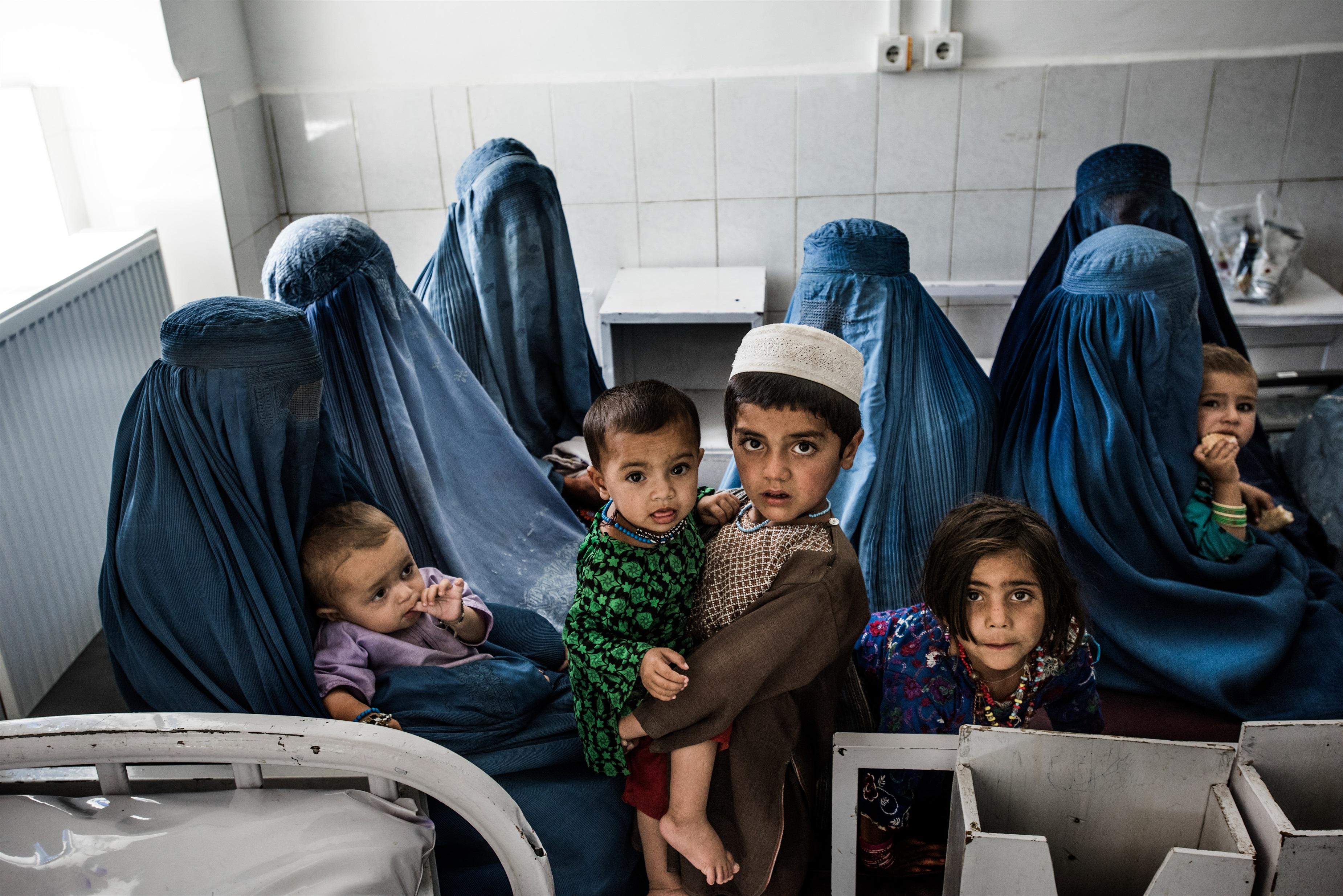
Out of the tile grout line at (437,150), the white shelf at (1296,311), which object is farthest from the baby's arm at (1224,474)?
the tile grout line at (437,150)

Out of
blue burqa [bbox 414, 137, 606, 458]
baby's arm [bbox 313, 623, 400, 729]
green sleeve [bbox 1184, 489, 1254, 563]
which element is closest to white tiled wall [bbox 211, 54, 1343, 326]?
blue burqa [bbox 414, 137, 606, 458]

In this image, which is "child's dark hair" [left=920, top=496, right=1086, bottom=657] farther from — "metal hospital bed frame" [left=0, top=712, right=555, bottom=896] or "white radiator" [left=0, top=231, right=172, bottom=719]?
"white radiator" [left=0, top=231, right=172, bottom=719]

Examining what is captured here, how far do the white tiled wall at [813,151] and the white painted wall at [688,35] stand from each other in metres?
0.07

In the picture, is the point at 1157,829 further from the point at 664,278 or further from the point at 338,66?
the point at 338,66

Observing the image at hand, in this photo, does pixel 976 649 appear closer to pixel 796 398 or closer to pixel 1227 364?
pixel 796 398

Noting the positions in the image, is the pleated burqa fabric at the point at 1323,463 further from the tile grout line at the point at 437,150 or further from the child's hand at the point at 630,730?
the tile grout line at the point at 437,150

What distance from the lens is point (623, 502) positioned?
1666 mm

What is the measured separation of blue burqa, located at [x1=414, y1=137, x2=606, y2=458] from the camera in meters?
3.08

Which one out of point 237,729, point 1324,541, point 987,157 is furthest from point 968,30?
point 237,729

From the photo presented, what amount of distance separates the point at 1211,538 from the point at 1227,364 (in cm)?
42

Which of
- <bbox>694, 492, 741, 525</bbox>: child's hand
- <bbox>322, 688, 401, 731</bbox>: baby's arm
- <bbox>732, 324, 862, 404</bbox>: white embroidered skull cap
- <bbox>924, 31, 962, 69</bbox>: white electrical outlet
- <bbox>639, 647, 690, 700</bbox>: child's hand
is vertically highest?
<bbox>924, 31, 962, 69</bbox>: white electrical outlet

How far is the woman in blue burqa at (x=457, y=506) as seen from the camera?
1.83 m

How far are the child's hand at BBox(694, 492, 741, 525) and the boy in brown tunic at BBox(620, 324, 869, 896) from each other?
0.03 m

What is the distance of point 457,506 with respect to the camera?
99.6 inches
